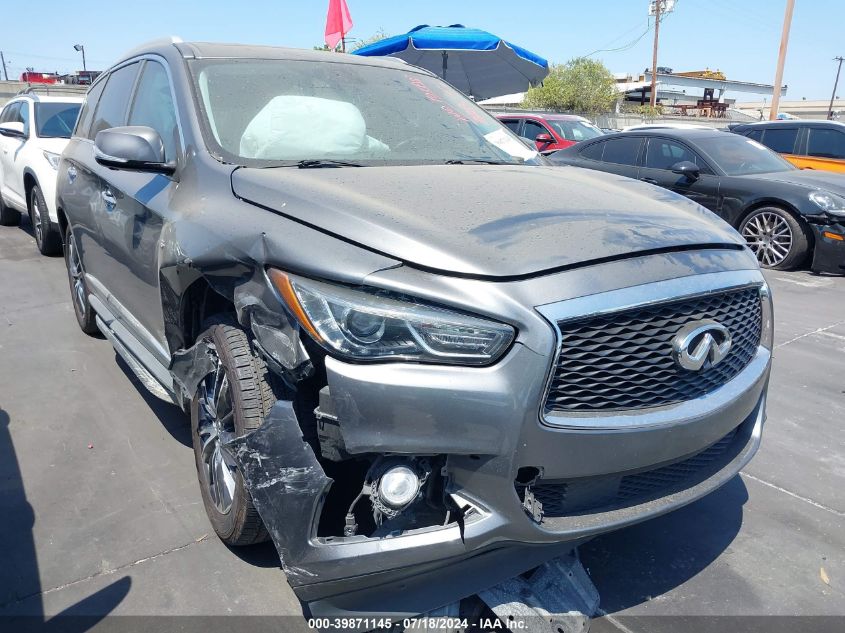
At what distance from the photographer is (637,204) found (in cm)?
232

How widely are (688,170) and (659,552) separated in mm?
6122

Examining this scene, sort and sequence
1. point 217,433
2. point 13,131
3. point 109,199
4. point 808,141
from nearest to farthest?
1. point 217,433
2. point 109,199
3. point 13,131
4. point 808,141

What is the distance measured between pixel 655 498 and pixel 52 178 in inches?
263

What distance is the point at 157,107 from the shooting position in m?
3.13

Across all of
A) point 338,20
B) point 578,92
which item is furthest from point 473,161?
point 578,92

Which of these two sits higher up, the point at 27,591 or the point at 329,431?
the point at 329,431

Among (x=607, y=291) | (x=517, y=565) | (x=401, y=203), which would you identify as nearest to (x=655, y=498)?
(x=517, y=565)

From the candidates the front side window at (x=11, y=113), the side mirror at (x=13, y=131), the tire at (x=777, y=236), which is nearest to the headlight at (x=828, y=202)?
the tire at (x=777, y=236)

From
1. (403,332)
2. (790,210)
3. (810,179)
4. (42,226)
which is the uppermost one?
(403,332)

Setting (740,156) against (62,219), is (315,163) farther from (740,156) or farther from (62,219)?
(740,156)

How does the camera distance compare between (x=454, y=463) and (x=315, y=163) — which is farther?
(x=315, y=163)

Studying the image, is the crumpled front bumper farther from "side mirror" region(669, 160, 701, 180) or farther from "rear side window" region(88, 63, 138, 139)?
"side mirror" region(669, 160, 701, 180)

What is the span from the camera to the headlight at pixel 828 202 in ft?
22.5

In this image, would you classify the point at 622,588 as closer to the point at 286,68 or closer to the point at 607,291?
the point at 607,291
